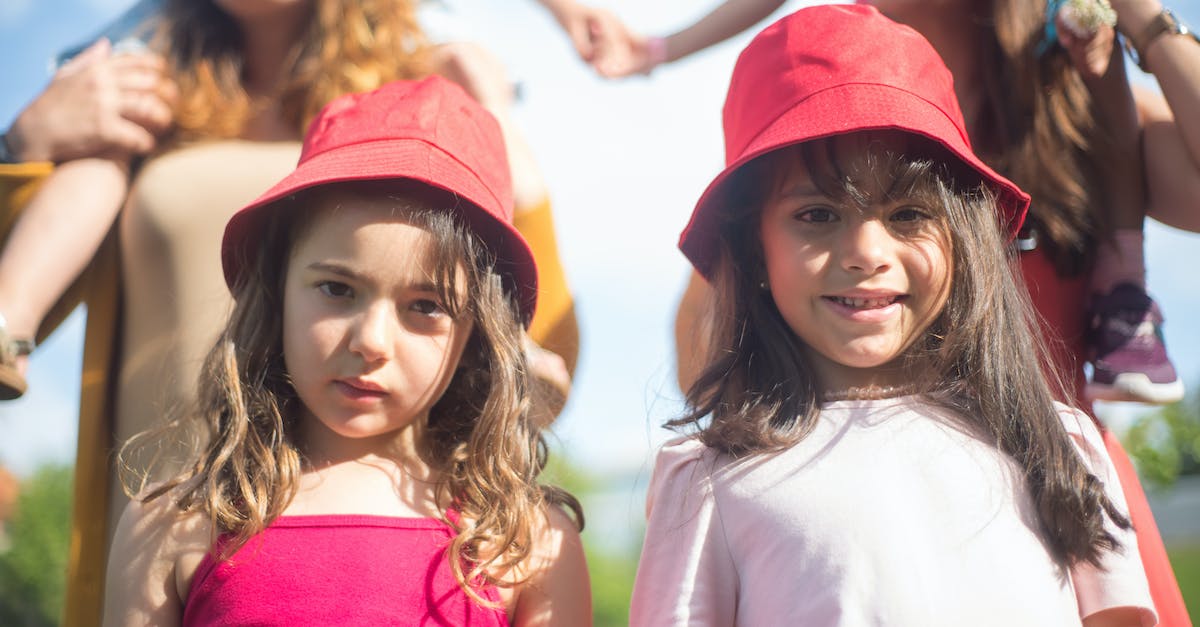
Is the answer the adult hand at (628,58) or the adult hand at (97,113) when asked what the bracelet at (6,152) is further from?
the adult hand at (628,58)

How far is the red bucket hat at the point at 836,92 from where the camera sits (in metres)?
2.05

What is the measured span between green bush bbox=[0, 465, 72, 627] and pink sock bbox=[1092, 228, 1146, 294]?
10.1 m

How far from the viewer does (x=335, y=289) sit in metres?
2.11

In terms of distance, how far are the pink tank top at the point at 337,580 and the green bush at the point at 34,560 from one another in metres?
9.40

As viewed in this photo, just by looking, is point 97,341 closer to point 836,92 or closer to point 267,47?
point 267,47

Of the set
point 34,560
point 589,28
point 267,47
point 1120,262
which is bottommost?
point 34,560

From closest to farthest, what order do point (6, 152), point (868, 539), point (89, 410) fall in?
point (868, 539) < point (89, 410) < point (6, 152)

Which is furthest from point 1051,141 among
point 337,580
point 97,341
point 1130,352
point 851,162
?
point 97,341

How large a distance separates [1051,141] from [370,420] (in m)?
1.52

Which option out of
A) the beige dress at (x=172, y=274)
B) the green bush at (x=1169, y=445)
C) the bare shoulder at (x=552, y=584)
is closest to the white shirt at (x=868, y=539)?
the bare shoulder at (x=552, y=584)

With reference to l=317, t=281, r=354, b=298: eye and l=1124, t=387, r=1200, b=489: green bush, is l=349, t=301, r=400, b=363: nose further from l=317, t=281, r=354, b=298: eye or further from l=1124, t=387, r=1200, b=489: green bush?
l=1124, t=387, r=1200, b=489: green bush

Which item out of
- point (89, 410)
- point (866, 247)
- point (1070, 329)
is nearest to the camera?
point (866, 247)

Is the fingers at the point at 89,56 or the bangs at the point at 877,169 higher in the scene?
the bangs at the point at 877,169

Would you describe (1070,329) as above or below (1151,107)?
below
